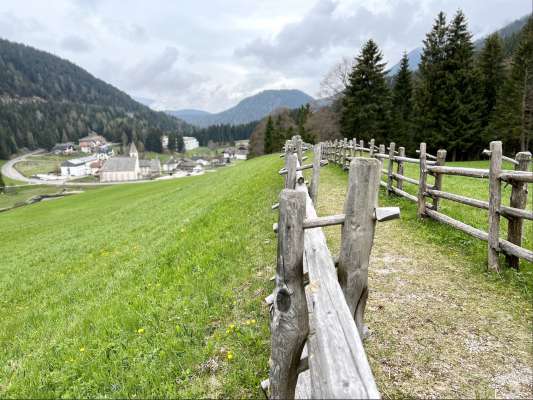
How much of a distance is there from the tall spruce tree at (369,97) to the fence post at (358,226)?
4073 cm

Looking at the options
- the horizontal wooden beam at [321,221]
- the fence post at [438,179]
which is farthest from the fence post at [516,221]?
the horizontal wooden beam at [321,221]

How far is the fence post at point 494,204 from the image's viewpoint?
5.80 meters

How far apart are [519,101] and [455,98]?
568 centimetres

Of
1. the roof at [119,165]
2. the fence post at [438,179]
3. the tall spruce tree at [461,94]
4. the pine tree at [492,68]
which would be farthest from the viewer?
the roof at [119,165]

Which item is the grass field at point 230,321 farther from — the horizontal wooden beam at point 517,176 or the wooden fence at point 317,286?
the horizontal wooden beam at point 517,176

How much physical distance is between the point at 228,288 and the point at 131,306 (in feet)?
5.73

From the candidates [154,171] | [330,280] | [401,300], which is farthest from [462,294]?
[154,171]

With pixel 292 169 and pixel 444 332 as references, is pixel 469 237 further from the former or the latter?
pixel 292 169

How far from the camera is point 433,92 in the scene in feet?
117

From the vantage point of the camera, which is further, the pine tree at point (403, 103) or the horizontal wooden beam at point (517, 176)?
the pine tree at point (403, 103)

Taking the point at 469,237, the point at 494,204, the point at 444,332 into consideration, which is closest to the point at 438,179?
the point at 469,237

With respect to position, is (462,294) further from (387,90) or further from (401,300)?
(387,90)

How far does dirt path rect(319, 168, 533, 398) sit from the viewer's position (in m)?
3.45

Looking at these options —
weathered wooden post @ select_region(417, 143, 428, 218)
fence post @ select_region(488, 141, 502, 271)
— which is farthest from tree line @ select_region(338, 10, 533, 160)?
fence post @ select_region(488, 141, 502, 271)
